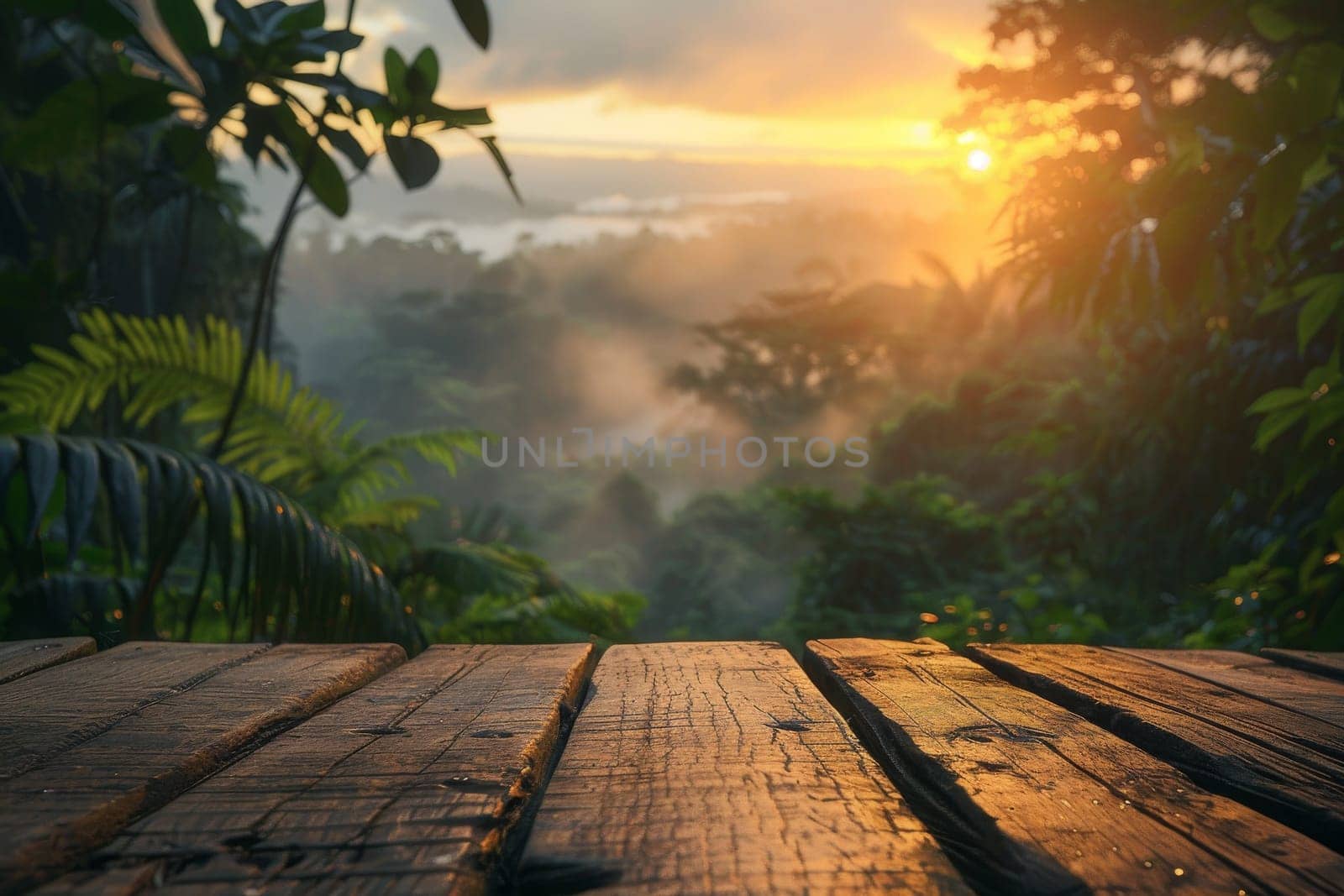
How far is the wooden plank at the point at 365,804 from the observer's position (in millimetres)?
521

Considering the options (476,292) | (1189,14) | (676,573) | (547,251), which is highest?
(547,251)

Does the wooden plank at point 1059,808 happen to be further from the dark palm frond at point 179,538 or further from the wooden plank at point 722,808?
the dark palm frond at point 179,538

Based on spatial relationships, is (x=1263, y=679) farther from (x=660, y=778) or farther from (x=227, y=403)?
(x=227, y=403)

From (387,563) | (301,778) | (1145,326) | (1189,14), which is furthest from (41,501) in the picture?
(1145,326)

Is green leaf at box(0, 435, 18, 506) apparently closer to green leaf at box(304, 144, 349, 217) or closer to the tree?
green leaf at box(304, 144, 349, 217)

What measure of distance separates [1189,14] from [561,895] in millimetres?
1745

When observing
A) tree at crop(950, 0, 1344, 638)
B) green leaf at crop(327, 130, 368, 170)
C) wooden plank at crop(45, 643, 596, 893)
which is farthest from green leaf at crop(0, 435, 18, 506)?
tree at crop(950, 0, 1344, 638)

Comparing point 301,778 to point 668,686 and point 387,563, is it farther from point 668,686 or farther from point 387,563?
point 387,563

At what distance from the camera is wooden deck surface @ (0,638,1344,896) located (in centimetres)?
53

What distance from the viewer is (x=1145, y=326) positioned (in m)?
5.26

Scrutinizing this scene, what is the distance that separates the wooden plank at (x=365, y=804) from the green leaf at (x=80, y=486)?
0.89 m

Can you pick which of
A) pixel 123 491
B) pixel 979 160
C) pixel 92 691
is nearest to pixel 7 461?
pixel 123 491

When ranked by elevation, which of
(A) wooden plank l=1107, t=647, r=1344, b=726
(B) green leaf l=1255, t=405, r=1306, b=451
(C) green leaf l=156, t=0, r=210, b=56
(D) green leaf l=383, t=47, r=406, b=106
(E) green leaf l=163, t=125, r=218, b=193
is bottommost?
(A) wooden plank l=1107, t=647, r=1344, b=726

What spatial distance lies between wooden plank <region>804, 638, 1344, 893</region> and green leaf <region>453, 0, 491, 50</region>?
0.83 m
